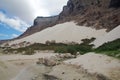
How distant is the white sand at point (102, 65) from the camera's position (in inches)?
607

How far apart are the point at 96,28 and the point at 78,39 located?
29.1 feet

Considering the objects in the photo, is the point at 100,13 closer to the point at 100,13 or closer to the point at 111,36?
the point at 100,13

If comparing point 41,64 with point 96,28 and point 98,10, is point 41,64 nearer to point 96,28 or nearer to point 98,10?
point 96,28

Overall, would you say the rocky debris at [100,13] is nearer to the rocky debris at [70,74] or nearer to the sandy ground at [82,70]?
the sandy ground at [82,70]

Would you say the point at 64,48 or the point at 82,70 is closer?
the point at 82,70

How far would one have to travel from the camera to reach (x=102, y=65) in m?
17.0

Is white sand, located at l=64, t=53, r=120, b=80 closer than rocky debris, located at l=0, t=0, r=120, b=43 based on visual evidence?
Yes

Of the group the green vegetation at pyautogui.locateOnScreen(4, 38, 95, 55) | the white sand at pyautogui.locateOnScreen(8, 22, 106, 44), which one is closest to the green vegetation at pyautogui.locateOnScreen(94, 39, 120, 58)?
the green vegetation at pyautogui.locateOnScreen(4, 38, 95, 55)

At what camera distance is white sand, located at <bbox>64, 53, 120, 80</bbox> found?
15.4 meters

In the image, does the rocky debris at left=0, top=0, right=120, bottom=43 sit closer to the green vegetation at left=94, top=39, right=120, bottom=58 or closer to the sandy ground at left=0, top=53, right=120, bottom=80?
the green vegetation at left=94, top=39, right=120, bottom=58

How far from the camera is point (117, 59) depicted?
1784cm

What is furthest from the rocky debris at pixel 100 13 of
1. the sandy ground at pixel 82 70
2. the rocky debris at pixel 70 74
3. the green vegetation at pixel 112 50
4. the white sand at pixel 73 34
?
the rocky debris at pixel 70 74

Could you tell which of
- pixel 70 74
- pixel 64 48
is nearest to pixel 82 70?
pixel 70 74

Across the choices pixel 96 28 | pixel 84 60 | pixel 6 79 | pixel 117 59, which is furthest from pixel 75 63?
pixel 96 28
